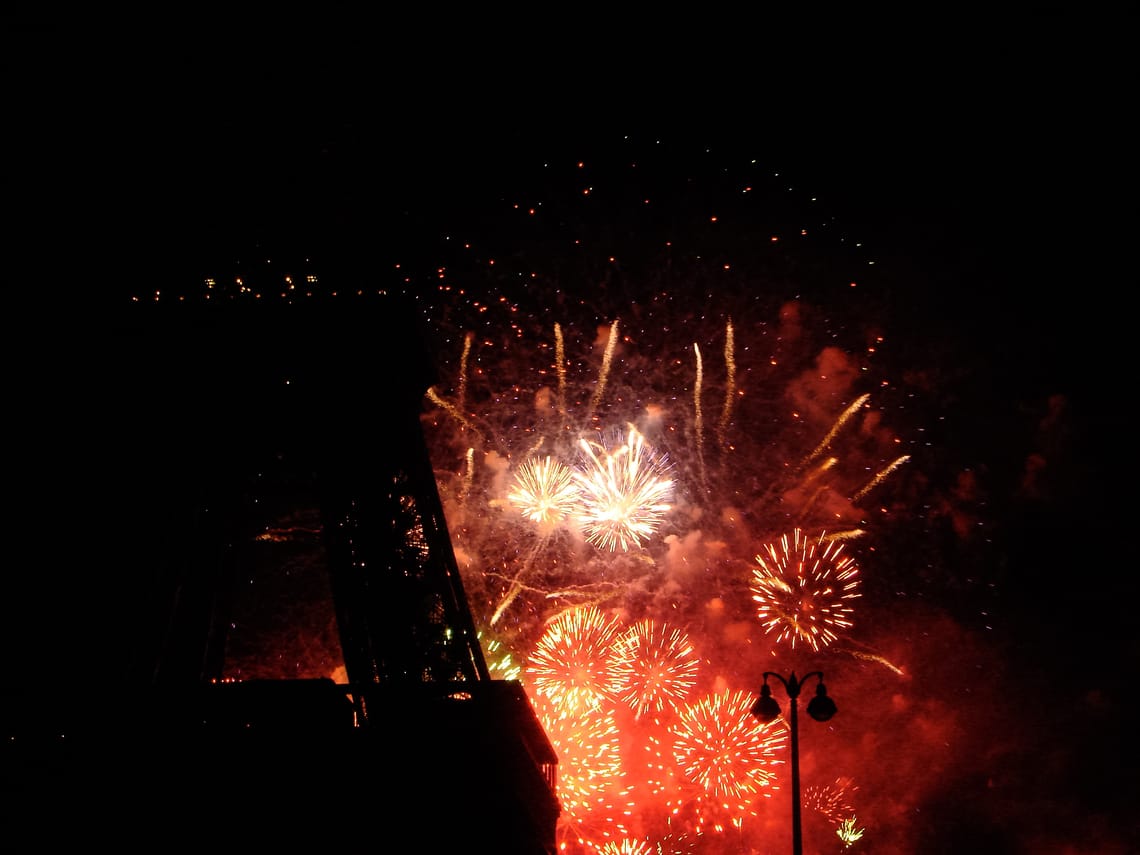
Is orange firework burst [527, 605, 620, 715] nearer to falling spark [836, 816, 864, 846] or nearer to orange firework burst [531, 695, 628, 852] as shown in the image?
orange firework burst [531, 695, 628, 852]

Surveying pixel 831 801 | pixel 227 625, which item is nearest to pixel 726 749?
pixel 831 801

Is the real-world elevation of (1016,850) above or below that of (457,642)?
below

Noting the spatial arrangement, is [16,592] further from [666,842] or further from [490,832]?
[666,842]

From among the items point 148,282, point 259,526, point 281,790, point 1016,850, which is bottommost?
point 1016,850

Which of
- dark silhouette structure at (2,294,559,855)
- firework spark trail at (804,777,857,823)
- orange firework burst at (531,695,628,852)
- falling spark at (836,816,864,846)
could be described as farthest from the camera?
falling spark at (836,816,864,846)

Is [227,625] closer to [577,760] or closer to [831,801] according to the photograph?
[577,760]

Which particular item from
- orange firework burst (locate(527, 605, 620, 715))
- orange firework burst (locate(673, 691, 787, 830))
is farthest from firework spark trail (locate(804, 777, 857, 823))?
orange firework burst (locate(527, 605, 620, 715))

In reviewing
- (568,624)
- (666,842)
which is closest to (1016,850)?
(666,842)
